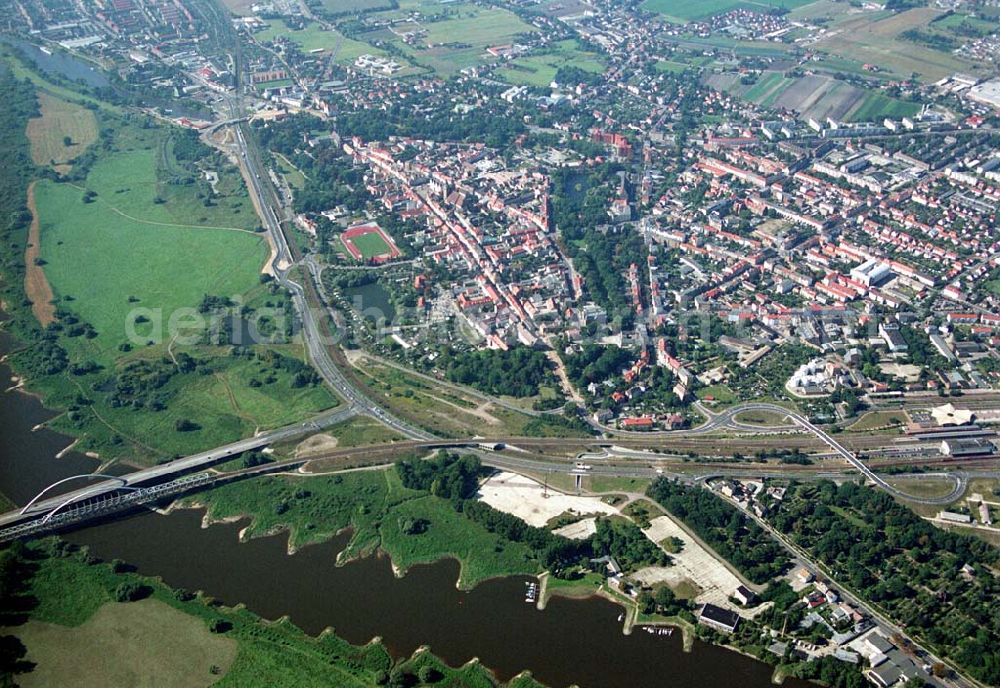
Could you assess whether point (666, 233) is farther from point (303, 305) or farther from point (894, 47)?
point (894, 47)

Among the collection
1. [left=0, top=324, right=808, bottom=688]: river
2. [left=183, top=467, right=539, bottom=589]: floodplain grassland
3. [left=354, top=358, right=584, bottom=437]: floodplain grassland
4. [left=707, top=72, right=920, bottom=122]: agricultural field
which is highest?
[left=707, top=72, right=920, bottom=122]: agricultural field

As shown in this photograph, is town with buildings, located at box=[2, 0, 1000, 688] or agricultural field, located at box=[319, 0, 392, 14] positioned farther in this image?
agricultural field, located at box=[319, 0, 392, 14]

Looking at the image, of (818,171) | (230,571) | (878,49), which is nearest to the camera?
(230,571)

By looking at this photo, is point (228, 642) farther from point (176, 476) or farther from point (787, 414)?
point (787, 414)

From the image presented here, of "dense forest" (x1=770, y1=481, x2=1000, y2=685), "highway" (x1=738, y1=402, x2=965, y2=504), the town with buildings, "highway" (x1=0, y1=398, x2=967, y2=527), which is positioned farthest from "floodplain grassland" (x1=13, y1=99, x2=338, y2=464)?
"dense forest" (x1=770, y1=481, x2=1000, y2=685)

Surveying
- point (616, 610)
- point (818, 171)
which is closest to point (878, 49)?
point (818, 171)

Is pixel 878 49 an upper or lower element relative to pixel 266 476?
upper

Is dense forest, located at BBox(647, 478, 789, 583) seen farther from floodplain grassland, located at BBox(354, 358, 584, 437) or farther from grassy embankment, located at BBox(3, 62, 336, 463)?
grassy embankment, located at BBox(3, 62, 336, 463)
